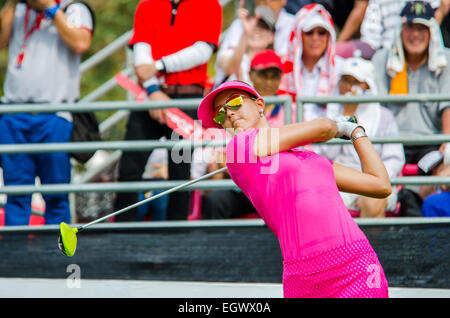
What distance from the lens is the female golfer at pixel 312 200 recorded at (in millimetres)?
3000

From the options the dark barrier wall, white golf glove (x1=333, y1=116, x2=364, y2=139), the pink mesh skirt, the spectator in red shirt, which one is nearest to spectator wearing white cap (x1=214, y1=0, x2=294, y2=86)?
the spectator in red shirt

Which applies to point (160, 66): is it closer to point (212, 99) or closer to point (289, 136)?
point (212, 99)

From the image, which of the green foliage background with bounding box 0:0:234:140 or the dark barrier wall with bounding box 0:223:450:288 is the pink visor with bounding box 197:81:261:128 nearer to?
the dark barrier wall with bounding box 0:223:450:288

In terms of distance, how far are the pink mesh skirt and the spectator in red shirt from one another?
2.93 meters

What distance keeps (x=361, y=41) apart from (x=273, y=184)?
4.41 m

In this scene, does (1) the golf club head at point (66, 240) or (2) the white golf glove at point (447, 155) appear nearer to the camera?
(1) the golf club head at point (66, 240)

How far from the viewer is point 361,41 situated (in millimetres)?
7188

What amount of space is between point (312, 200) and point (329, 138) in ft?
0.93

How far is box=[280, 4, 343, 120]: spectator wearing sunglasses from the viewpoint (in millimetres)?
6473

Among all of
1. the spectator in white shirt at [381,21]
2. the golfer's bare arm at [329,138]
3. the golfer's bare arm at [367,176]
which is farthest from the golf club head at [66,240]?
the spectator in white shirt at [381,21]

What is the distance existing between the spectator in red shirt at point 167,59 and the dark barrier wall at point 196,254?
41 cm

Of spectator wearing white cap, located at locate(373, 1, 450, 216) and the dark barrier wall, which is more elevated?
spectator wearing white cap, located at locate(373, 1, 450, 216)

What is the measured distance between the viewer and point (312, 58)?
6.59 meters

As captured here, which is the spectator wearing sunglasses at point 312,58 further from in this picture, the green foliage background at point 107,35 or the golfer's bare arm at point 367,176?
the green foliage background at point 107,35
